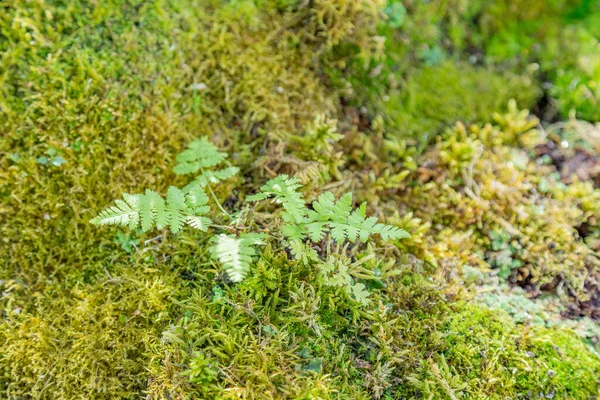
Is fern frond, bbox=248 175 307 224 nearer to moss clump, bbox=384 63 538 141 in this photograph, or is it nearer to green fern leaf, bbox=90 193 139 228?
green fern leaf, bbox=90 193 139 228

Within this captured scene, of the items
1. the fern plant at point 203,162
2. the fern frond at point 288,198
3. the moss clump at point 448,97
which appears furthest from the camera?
the moss clump at point 448,97

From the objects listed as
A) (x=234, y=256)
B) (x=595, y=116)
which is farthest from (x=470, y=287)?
(x=595, y=116)

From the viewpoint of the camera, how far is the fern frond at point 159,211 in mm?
2604

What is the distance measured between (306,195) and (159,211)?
3.62 ft

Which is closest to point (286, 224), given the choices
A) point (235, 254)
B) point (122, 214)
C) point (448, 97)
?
point (235, 254)

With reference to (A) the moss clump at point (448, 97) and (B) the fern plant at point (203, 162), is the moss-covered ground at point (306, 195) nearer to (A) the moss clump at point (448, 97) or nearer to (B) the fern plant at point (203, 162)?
(A) the moss clump at point (448, 97)

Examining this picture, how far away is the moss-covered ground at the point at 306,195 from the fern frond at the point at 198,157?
8.4 inches

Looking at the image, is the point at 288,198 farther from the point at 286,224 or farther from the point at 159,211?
the point at 159,211

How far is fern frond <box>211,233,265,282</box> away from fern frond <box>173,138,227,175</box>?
714 millimetres

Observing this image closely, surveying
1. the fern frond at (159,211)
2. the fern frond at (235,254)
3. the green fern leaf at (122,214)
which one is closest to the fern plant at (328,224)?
the fern frond at (235,254)

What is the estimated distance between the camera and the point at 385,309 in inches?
113

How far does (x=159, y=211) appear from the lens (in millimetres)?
2691

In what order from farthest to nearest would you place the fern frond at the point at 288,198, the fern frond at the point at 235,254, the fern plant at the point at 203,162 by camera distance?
the fern plant at the point at 203,162
the fern frond at the point at 288,198
the fern frond at the point at 235,254

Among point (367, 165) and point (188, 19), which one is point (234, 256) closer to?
point (367, 165)
